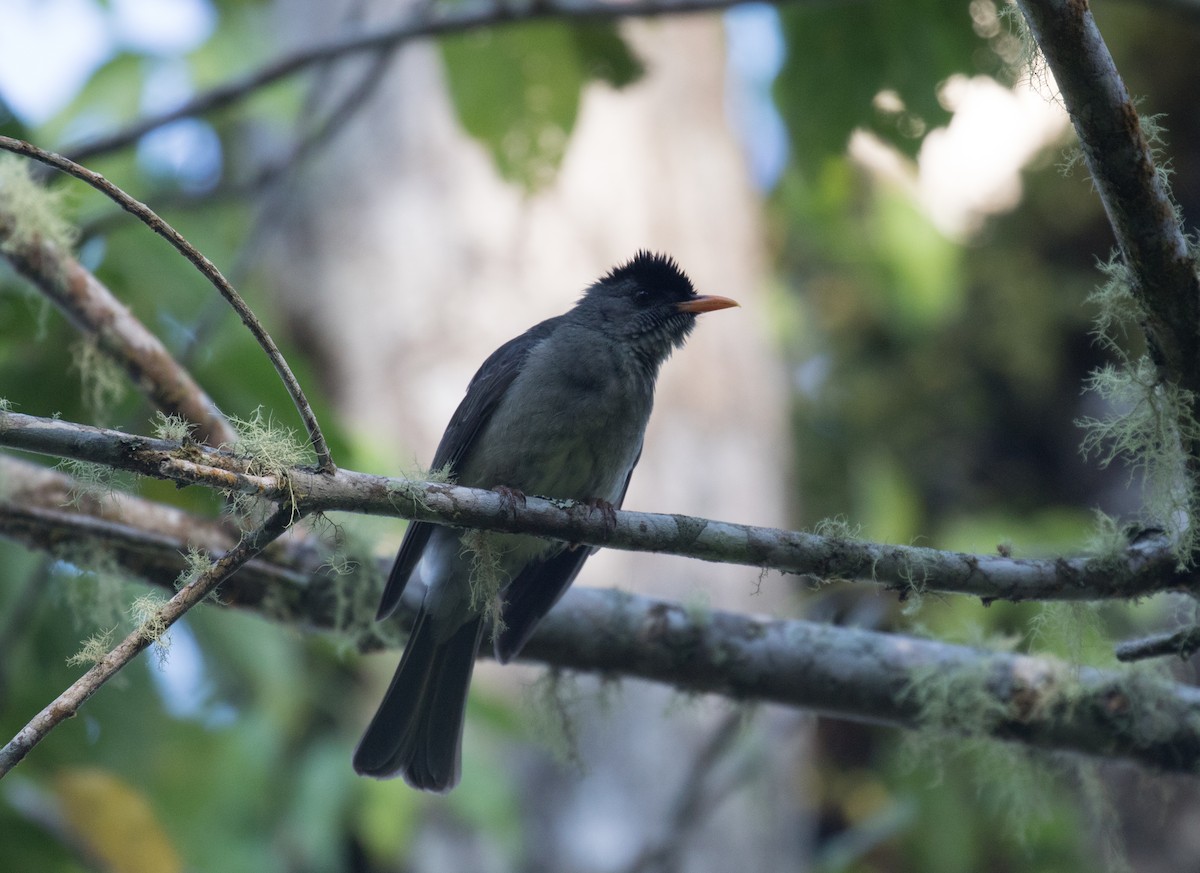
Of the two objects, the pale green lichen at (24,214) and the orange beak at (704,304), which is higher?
the orange beak at (704,304)

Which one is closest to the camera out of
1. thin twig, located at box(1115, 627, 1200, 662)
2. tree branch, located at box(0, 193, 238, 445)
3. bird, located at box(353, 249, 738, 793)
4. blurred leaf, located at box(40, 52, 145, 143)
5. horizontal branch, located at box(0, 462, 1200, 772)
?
thin twig, located at box(1115, 627, 1200, 662)

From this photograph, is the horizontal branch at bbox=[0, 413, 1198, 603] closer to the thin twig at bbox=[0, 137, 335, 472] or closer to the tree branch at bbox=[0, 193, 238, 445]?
the thin twig at bbox=[0, 137, 335, 472]

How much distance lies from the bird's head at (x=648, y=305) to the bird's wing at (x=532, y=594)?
0.84m

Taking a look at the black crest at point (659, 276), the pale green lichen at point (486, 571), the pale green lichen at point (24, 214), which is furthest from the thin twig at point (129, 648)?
the black crest at point (659, 276)

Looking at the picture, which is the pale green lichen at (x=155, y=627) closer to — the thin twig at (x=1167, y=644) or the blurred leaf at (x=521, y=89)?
the thin twig at (x=1167, y=644)

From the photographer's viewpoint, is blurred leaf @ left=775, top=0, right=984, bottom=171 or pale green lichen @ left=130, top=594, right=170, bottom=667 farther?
blurred leaf @ left=775, top=0, right=984, bottom=171

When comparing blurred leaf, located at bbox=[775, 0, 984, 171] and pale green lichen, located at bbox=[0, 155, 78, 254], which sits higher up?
blurred leaf, located at bbox=[775, 0, 984, 171]

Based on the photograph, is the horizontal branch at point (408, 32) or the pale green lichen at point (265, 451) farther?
the horizontal branch at point (408, 32)

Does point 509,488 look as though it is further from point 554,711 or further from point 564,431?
point 554,711

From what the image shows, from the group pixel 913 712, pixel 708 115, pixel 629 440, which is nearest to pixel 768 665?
pixel 913 712

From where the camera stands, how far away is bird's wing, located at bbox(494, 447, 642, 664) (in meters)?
3.39

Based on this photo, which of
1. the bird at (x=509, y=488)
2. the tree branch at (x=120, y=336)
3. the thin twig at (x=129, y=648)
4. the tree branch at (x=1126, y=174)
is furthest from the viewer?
the bird at (x=509, y=488)

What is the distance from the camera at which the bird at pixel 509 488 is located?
3555 mm

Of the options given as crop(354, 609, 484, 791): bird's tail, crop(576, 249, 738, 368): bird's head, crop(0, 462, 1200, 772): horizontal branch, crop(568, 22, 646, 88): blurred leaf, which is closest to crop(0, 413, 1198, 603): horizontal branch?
crop(0, 462, 1200, 772): horizontal branch
